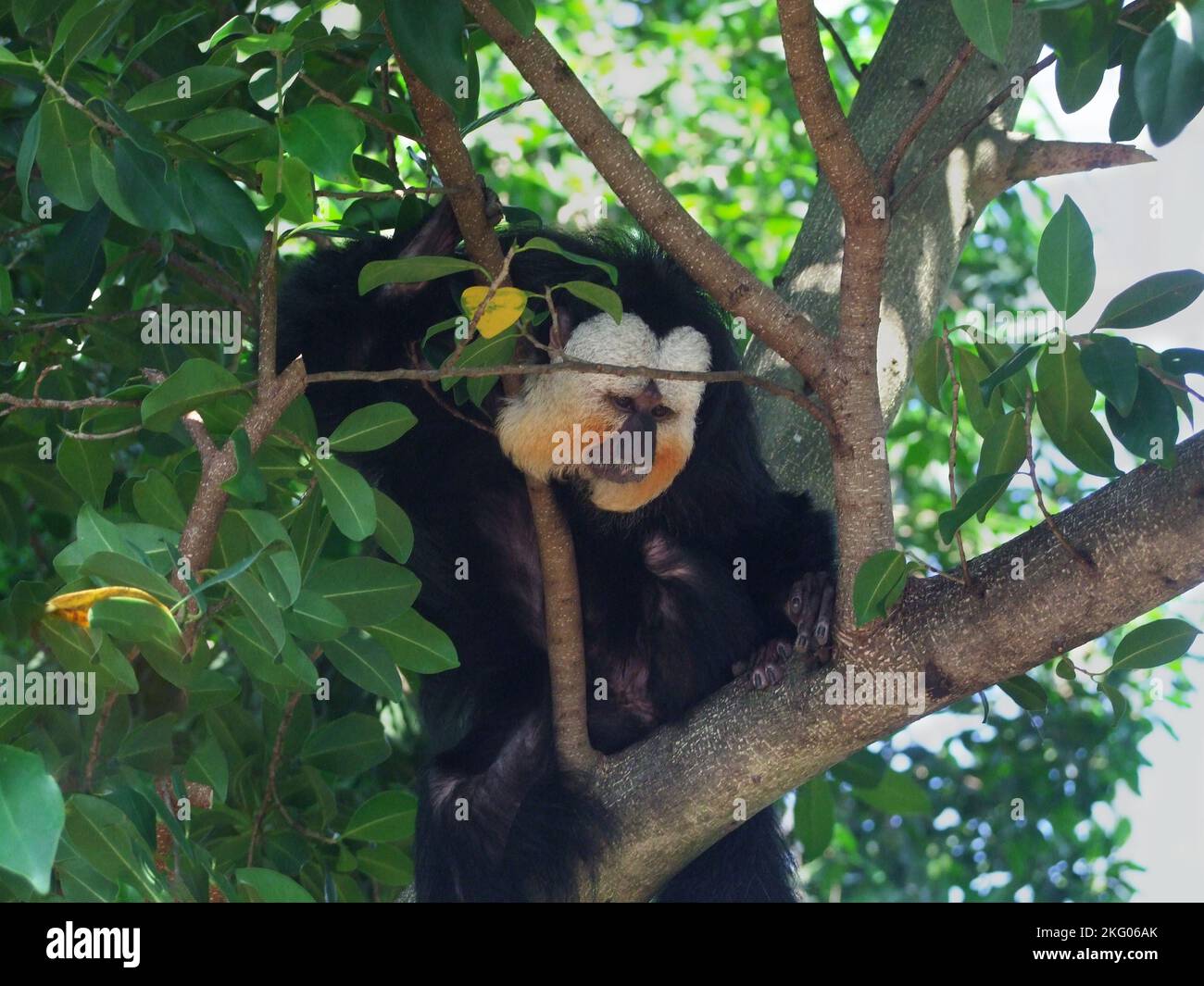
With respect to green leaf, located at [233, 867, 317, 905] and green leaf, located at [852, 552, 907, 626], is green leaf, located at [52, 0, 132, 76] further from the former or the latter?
green leaf, located at [852, 552, 907, 626]

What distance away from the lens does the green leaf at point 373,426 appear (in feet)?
7.17

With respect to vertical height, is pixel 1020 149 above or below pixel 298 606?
above

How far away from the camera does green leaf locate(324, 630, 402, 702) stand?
2.20 meters

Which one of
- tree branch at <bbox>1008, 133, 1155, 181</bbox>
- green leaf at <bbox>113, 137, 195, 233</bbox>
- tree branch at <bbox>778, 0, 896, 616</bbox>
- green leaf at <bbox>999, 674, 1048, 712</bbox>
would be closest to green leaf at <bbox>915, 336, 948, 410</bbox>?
tree branch at <bbox>778, 0, 896, 616</bbox>

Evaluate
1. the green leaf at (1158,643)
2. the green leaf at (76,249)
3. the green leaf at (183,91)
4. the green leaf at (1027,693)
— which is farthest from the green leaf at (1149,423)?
the green leaf at (76,249)

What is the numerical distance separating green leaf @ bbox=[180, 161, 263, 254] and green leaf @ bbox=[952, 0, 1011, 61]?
1.04 meters

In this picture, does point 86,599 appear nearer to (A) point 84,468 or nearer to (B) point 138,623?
(B) point 138,623

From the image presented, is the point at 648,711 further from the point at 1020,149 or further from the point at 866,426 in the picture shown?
the point at 1020,149

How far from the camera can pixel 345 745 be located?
9.29 feet

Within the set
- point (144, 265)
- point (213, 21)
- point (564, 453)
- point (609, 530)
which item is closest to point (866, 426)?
point (564, 453)

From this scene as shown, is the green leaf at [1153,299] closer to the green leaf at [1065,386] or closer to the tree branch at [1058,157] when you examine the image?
the green leaf at [1065,386]
